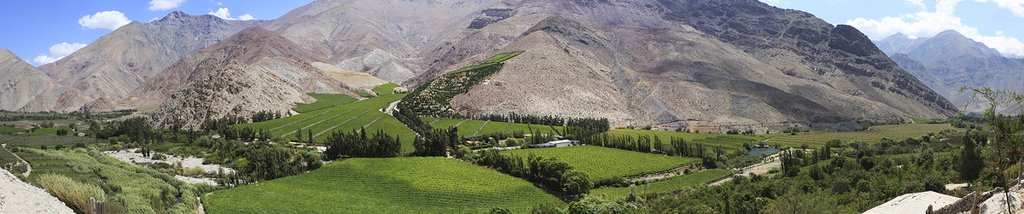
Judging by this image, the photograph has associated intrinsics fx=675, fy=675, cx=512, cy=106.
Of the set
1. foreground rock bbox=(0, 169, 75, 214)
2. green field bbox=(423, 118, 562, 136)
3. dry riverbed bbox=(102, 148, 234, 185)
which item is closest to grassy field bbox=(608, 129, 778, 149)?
green field bbox=(423, 118, 562, 136)

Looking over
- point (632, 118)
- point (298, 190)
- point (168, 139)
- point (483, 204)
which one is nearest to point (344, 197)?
point (298, 190)

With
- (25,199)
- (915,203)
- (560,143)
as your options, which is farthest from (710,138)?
(25,199)

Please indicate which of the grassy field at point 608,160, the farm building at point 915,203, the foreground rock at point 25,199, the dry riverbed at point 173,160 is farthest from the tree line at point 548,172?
the foreground rock at point 25,199

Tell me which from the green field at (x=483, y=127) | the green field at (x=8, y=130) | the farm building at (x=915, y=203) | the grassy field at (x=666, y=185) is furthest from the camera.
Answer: the green field at (x=8, y=130)

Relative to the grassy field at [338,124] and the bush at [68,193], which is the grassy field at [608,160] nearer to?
the grassy field at [338,124]

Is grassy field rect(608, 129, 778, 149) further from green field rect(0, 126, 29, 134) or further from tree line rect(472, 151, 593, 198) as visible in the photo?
green field rect(0, 126, 29, 134)

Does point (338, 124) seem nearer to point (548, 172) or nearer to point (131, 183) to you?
point (548, 172)

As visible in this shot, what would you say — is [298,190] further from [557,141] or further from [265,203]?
[557,141]
